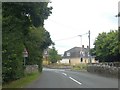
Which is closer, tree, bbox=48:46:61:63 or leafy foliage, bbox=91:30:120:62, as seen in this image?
leafy foliage, bbox=91:30:120:62

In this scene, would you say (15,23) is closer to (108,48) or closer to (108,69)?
(108,69)

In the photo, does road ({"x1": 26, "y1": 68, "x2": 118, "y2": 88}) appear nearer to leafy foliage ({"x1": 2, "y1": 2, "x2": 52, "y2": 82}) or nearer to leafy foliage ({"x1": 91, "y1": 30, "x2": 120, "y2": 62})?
leafy foliage ({"x1": 2, "y1": 2, "x2": 52, "y2": 82})

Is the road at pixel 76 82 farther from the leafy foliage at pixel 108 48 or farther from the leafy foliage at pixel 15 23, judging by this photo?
the leafy foliage at pixel 108 48

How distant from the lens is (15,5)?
2680 centimetres

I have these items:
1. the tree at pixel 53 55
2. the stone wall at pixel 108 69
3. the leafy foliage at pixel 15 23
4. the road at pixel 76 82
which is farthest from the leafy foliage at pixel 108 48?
the tree at pixel 53 55

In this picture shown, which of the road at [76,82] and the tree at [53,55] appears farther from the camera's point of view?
the tree at [53,55]

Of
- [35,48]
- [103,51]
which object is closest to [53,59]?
[103,51]

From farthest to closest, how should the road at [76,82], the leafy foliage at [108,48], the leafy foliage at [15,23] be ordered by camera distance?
1. the leafy foliage at [108,48]
2. the road at [76,82]
3. the leafy foliage at [15,23]

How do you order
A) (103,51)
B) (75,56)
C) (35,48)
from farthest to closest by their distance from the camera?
(75,56)
(103,51)
(35,48)

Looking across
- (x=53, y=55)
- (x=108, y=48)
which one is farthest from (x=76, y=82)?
(x=53, y=55)

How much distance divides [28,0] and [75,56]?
448 feet

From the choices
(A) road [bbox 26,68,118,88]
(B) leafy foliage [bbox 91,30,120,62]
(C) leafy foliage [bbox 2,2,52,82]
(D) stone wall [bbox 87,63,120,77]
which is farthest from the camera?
(B) leafy foliage [bbox 91,30,120,62]

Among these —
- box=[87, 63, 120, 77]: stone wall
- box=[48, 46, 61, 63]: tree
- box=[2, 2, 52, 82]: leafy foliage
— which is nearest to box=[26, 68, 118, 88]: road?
box=[2, 2, 52, 82]: leafy foliage

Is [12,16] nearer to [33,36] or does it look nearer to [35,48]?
[33,36]
